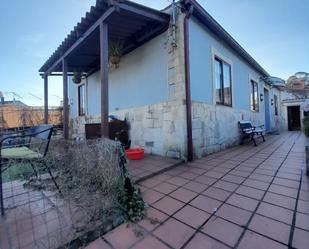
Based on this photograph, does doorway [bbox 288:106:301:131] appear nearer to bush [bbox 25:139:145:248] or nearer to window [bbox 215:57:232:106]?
window [bbox 215:57:232:106]

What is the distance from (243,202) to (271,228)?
0.43 m

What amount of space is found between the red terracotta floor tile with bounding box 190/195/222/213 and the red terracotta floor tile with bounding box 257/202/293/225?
0.38 meters

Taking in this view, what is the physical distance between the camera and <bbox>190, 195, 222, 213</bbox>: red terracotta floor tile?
5.66ft

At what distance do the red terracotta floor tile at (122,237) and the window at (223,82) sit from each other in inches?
165

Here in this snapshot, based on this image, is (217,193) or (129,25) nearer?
(217,193)

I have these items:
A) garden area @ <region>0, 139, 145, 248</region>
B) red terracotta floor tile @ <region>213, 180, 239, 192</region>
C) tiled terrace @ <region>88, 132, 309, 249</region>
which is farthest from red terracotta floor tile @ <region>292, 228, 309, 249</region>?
garden area @ <region>0, 139, 145, 248</region>

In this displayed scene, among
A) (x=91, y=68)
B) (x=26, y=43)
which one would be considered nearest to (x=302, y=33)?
(x=91, y=68)

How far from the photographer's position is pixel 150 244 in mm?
1274

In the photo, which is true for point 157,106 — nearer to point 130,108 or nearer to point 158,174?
point 130,108

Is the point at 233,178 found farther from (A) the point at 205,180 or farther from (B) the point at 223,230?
(B) the point at 223,230

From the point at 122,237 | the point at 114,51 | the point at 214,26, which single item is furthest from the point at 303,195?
the point at 114,51

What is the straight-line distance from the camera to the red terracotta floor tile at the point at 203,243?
4.02ft

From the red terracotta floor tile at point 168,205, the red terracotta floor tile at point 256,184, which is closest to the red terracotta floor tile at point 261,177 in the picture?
the red terracotta floor tile at point 256,184

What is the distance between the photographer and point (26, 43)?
731 cm
